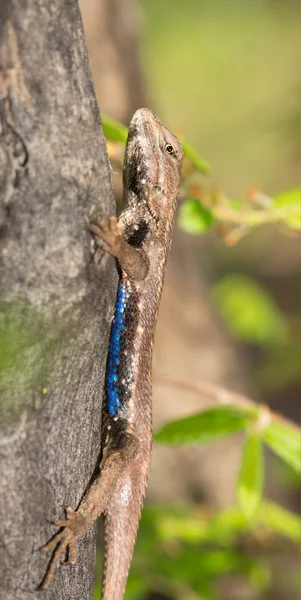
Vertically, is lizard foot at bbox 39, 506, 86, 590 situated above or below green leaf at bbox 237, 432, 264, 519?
below

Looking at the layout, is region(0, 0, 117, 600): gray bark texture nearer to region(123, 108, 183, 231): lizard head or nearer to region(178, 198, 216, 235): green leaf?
region(123, 108, 183, 231): lizard head

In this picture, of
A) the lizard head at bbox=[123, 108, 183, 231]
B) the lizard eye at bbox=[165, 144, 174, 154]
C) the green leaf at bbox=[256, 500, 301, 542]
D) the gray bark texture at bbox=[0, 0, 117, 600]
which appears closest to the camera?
the gray bark texture at bbox=[0, 0, 117, 600]

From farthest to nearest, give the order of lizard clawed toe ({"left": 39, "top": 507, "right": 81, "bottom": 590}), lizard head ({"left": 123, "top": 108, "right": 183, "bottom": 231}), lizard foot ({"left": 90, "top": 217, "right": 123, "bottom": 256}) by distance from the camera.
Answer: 1. lizard head ({"left": 123, "top": 108, "right": 183, "bottom": 231})
2. lizard clawed toe ({"left": 39, "top": 507, "right": 81, "bottom": 590})
3. lizard foot ({"left": 90, "top": 217, "right": 123, "bottom": 256})

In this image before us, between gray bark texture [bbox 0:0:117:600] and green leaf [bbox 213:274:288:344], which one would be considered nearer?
gray bark texture [bbox 0:0:117:600]

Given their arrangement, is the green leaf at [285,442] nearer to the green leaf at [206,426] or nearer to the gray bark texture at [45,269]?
the green leaf at [206,426]

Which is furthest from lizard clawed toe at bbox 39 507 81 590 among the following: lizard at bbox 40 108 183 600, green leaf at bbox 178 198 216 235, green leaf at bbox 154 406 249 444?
green leaf at bbox 178 198 216 235

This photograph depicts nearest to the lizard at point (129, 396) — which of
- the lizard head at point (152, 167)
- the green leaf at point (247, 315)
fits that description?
the lizard head at point (152, 167)

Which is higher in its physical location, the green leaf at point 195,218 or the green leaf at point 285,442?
the green leaf at point 195,218
